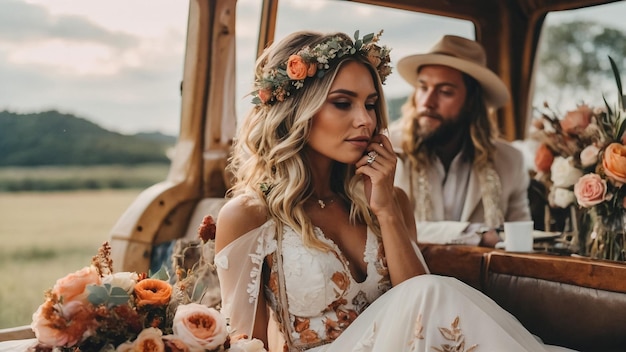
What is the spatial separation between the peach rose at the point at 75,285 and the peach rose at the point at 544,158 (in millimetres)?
2374

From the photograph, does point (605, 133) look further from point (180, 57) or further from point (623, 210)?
point (180, 57)

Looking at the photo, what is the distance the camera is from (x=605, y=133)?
2775 millimetres

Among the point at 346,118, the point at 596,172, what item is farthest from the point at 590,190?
the point at 346,118

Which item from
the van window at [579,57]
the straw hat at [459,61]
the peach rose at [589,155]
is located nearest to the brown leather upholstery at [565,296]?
the peach rose at [589,155]

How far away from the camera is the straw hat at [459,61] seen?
3.90 meters

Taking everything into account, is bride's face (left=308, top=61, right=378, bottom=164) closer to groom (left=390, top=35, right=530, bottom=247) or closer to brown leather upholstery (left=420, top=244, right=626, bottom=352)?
brown leather upholstery (left=420, top=244, right=626, bottom=352)

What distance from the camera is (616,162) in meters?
2.66

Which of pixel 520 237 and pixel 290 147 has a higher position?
pixel 290 147

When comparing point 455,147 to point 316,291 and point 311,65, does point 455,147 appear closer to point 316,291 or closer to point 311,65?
point 311,65

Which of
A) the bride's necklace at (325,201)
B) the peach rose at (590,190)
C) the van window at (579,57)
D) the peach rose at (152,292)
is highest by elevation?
the van window at (579,57)

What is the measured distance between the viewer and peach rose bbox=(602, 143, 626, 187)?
265 centimetres

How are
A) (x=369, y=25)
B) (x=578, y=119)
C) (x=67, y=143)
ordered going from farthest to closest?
1. (x=67, y=143)
2. (x=369, y=25)
3. (x=578, y=119)

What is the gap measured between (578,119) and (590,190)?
0.33 m

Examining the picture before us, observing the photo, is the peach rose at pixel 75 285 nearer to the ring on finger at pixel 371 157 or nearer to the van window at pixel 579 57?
the ring on finger at pixel 371 157
